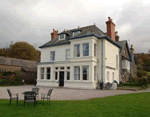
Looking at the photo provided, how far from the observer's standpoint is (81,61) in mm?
21781

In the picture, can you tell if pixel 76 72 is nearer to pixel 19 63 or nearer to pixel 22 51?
pixel 19 63

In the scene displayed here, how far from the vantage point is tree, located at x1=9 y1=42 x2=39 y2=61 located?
55.9 m

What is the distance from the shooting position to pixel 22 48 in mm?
56219

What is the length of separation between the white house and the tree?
103 ft

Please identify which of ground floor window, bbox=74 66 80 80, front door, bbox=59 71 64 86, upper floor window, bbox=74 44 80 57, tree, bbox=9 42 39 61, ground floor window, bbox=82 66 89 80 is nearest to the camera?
ground floor window, bbox=82 66 89 80

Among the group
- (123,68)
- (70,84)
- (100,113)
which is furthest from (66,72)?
(100,113)

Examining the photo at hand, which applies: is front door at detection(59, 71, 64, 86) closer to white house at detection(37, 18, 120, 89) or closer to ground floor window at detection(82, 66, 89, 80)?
white house at detection(37, 18, 120, 89)

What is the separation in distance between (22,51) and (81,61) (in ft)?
131

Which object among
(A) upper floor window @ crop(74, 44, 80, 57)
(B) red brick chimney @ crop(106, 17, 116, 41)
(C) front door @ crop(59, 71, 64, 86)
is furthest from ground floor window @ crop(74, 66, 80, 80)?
(B) red brick chimney @ crop(106, 17, 116, 41)

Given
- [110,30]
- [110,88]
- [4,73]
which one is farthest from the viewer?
[4,73]

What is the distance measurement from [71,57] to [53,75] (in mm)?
4866

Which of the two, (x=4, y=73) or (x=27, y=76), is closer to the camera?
(x=4, y=73)

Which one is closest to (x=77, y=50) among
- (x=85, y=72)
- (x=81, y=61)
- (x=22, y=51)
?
(x=81, y=61)

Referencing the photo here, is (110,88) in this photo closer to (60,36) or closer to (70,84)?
(70,84)
